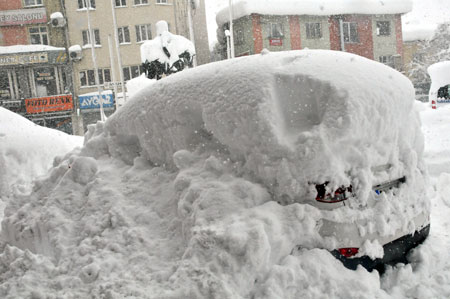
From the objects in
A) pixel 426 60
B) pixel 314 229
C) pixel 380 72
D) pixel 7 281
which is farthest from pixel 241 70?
pixel 426 60

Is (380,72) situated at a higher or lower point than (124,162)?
higher

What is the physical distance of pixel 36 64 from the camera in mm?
31109

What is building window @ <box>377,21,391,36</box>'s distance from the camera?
37.2 m

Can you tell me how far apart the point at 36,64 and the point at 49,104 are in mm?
2930

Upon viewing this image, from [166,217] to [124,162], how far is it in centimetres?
90

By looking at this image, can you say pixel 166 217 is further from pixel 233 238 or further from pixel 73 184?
pixel 73 184

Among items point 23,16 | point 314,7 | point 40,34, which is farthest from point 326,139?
point 314,7

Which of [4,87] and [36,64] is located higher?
[36,64]

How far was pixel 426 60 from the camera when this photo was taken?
41.9m

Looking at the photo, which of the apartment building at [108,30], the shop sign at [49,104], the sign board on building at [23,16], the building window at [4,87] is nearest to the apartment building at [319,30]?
the apartment building at [108,30]

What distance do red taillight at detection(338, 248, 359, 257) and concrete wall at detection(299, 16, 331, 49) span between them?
110 ft

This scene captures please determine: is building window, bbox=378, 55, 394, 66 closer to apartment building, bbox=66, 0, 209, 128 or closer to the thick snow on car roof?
apartment building, bbox=66, 0, 209, 128

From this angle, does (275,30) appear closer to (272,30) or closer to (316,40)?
(272,30)

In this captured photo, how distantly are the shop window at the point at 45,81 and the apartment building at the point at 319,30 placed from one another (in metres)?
12.4
